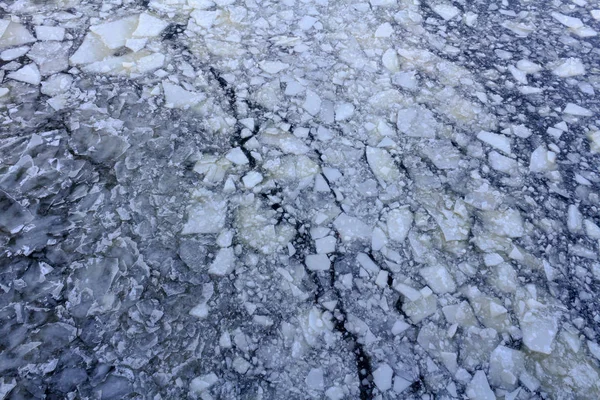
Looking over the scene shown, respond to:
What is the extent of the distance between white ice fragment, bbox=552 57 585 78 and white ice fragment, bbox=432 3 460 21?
1.70ft

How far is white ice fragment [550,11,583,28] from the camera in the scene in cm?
217

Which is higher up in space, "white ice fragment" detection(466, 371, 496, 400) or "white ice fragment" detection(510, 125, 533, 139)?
"white ice fragment" detection(510, 125, 533, 139)

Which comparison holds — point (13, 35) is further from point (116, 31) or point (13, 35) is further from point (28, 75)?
point (116, 31)

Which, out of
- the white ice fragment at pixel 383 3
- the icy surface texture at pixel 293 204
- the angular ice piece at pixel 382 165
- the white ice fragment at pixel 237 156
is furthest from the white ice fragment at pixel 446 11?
the white ice fragment at pixel 237 156

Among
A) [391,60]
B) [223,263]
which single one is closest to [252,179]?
[223,263]

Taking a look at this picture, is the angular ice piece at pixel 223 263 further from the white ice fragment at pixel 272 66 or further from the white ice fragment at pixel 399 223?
the white ice fragment at pixel 272 66

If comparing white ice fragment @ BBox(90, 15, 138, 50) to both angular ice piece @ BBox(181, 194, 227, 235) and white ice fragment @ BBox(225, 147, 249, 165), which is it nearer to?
white ice fragment @ BBox(225, 147, 249, 165)

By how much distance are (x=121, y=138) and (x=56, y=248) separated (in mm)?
436

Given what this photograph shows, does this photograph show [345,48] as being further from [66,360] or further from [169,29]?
[66,360]

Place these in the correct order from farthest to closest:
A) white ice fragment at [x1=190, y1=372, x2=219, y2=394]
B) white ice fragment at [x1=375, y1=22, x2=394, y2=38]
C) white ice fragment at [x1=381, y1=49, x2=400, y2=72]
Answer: white ice fragment at [x1=375, y1=22, x2=394, y2=38], white ice fragment at [x1=381, y1=49, x2=400, y2=72], white ice fragment at [x1=190, y1=372, x2=219, y2=394]

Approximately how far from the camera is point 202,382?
1.20 meters

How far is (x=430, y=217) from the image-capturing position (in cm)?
152

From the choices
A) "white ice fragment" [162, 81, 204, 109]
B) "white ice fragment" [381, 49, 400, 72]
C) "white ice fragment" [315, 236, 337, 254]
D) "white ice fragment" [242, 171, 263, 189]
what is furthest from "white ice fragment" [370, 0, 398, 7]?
"white ice fragment" [315, 236, 337, 254]

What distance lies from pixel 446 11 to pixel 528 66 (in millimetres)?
466
